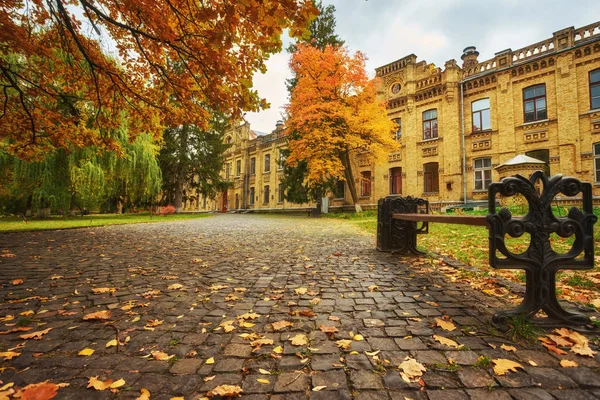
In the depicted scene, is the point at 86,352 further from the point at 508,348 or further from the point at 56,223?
the point at 56,223

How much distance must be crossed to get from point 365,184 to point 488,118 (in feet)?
Answer: 30.0

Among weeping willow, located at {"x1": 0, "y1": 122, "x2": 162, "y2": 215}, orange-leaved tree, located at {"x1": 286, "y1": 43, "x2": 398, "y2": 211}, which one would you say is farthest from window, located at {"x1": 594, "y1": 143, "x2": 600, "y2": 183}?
weeping willow, located at {"x1": 0, "y1": 122, "x2": 162, "y2": 215}

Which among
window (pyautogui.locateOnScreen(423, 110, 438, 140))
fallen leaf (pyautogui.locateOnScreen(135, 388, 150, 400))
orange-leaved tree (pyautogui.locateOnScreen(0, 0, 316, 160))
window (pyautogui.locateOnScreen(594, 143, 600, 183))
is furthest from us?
window (pyautogui.locateOnScreen(423, 110, 438, 140))

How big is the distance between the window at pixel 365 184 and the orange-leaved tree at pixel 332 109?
5115mm

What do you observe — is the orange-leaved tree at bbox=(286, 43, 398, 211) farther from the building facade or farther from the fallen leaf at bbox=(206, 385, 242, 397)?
the fallen leaf at bbox=(206, 385, 242, 397)

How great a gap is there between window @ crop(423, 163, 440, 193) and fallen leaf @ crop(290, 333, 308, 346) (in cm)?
1928

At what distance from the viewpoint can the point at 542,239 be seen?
211cm

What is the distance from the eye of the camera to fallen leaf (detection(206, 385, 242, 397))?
1368 mm

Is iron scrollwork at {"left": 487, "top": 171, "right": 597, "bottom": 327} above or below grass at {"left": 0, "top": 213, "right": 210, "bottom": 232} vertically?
above

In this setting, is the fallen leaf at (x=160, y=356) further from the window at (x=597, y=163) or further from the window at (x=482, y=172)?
the window at (x=597, y=163)

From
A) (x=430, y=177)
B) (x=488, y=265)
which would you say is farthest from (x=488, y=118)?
(x=488, y=265)

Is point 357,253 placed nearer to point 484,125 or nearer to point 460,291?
point 460,291

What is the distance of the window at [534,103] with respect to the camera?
15.5 metres

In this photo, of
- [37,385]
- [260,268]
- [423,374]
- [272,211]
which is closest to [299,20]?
[260,268]
